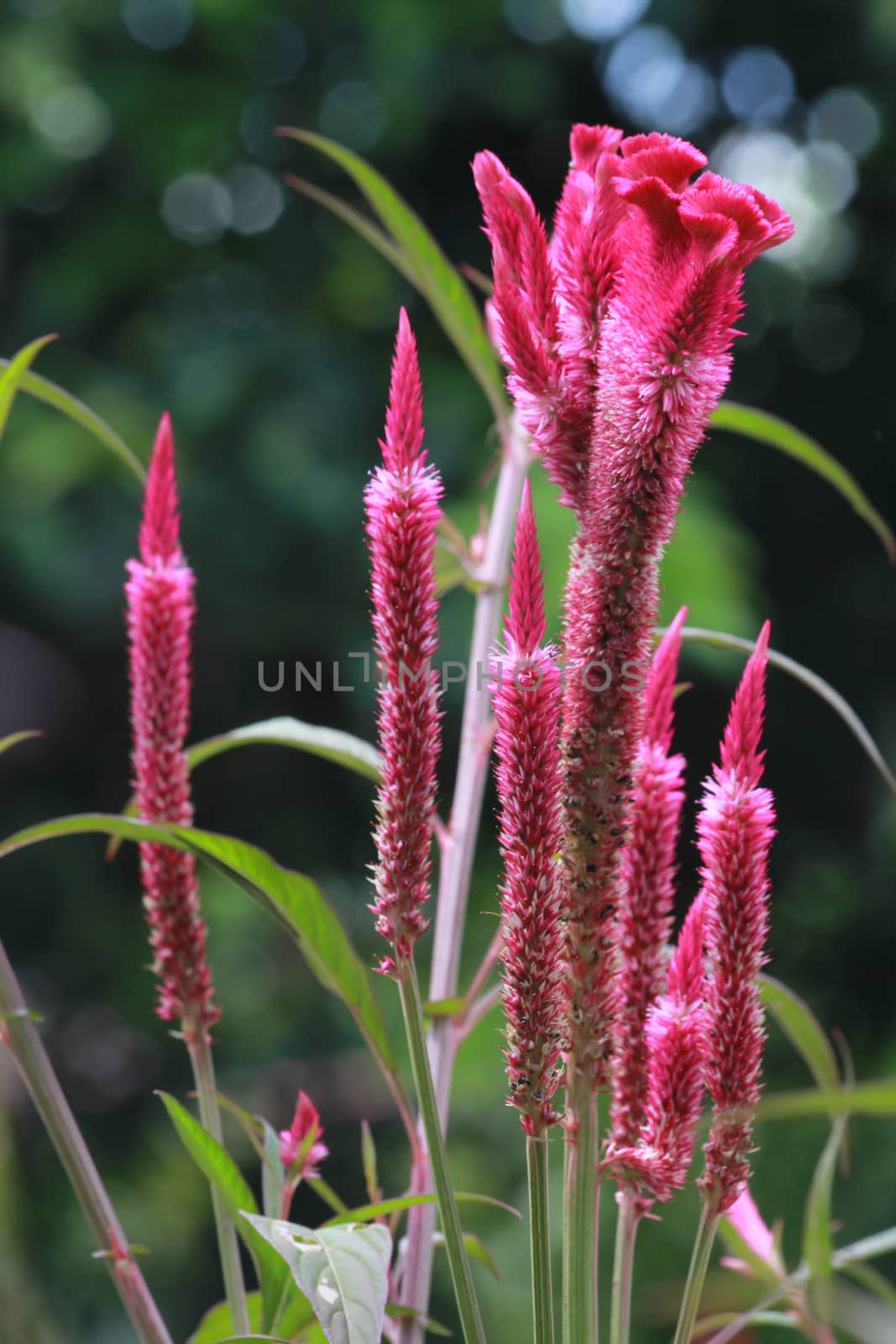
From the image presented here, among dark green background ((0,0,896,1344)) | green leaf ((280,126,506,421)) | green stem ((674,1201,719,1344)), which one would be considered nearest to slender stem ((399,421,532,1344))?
green leaf ((280,126,506,421))

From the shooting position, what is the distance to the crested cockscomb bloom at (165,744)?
39cm

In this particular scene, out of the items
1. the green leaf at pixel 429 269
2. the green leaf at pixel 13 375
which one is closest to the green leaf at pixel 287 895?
the green leaf at pixel 13 375

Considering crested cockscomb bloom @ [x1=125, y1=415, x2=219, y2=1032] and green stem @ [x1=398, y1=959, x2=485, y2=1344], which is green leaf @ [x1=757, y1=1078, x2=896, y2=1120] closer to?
green stem @ [x1=398, y1=959, x2=485, y2=1344]

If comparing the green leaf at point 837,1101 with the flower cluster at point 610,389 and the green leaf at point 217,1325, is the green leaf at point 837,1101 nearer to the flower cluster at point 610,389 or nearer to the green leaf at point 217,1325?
the flower cluster at point 610,389

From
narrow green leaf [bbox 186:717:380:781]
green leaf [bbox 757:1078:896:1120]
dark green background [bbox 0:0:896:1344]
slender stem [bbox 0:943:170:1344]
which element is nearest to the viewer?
green leaf [bbox 757:1078:896:1120]

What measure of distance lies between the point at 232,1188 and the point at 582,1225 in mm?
102

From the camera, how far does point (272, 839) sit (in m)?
2.10

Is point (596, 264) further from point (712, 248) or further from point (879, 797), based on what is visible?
point (879, 797)

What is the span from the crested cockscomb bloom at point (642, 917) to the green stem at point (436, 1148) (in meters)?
0.06

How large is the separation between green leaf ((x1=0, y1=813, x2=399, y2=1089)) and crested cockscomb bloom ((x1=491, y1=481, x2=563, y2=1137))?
0.10 metres

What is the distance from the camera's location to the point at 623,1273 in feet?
1.09

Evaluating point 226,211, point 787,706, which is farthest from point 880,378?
point 226,211

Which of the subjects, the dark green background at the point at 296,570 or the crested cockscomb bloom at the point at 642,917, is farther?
the dark green background at the point at 296,570

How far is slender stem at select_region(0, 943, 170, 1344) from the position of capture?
344mm
